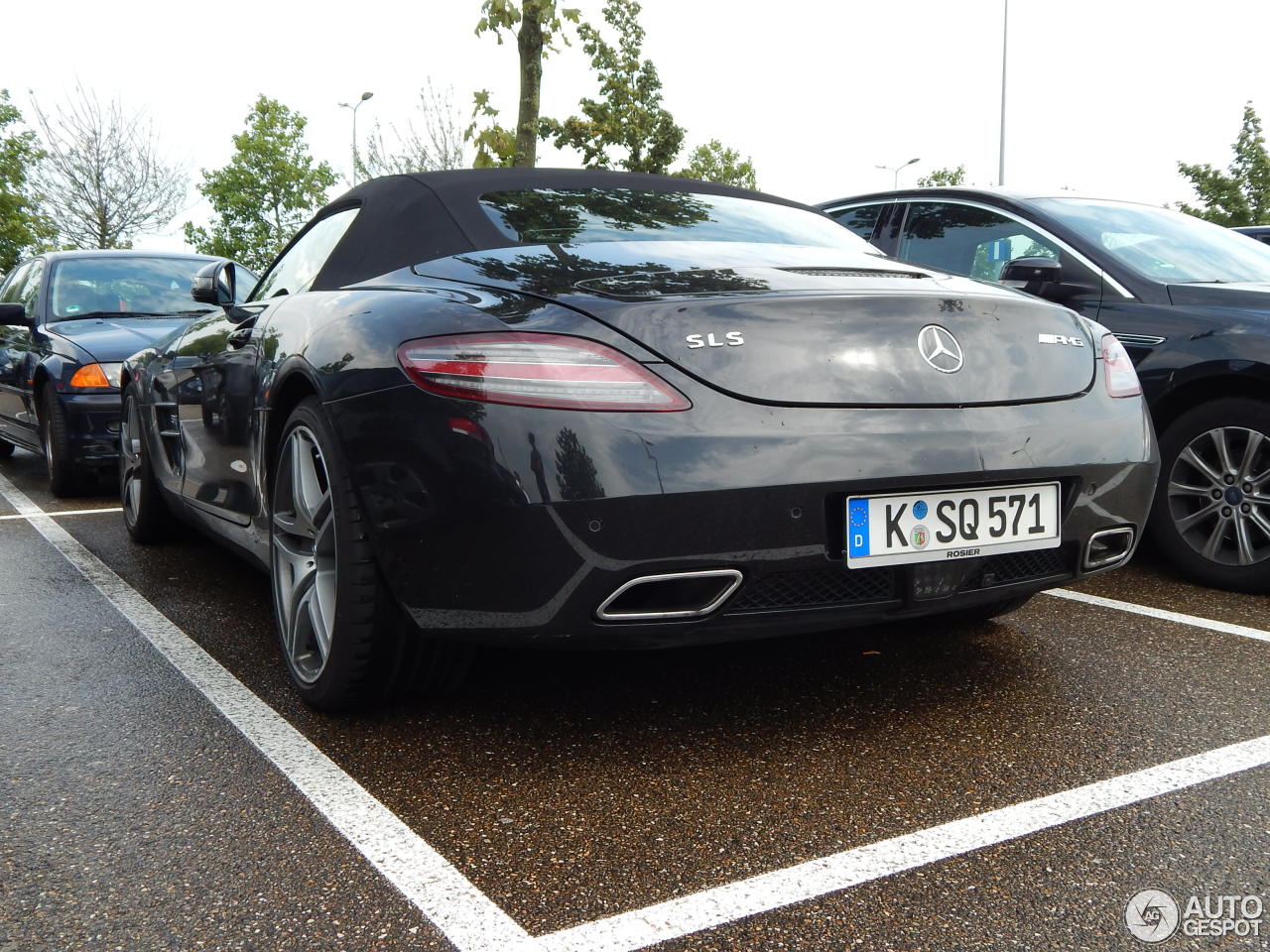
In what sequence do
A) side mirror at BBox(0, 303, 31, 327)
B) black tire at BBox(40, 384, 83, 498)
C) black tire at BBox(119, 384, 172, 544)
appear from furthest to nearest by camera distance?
side mirror at BBox(0, 303, 31, 327), black tire at BBox(40, 384, 83, 498), black tire at BBox(119, 384, 172, 544)

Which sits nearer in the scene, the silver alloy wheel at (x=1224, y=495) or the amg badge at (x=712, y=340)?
the amg badge at (x=712, y=340)

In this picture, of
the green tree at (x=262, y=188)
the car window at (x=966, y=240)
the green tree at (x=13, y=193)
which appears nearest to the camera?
the car window at (x=966, y=240)

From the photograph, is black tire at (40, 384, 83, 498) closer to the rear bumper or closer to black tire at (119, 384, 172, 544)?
black tire at (119, 384, 172, 544)

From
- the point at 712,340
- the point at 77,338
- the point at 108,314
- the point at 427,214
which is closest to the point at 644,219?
the point at 427,214

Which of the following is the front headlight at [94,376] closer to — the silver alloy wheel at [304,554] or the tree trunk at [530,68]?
the silver alloy wheel at [304,554]

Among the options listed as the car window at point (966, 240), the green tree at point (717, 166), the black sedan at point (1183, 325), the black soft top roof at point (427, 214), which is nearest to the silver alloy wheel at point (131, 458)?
the black soft top roof at point (427, 214)

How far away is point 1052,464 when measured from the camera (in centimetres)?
265

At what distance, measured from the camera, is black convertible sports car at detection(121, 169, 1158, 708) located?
2.35 m

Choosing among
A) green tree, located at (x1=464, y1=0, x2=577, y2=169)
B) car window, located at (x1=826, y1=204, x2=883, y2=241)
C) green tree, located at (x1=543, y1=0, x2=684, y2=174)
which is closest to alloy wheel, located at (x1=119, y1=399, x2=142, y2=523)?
car window, located at (x1=826, y1=204, x2=883, y2=241)

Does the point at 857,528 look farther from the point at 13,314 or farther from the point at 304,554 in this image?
the point at 13,314

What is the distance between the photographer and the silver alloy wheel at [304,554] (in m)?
2.87

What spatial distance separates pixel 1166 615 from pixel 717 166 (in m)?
65.5

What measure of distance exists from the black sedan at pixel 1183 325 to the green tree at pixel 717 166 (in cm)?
5817

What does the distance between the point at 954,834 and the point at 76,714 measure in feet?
7.05
